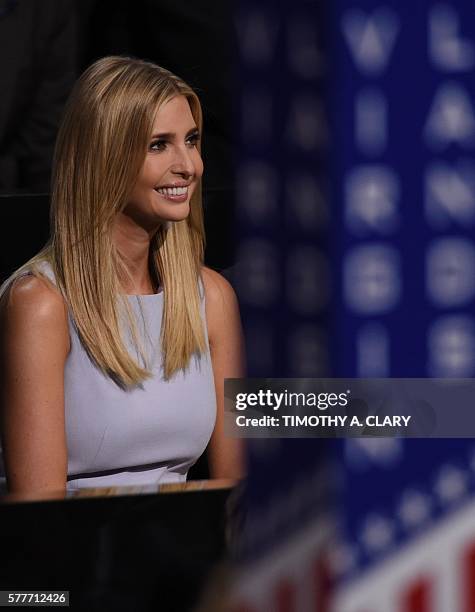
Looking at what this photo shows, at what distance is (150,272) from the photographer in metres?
1.62

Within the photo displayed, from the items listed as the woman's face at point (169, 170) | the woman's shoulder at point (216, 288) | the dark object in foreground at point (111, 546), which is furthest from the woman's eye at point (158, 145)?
the dark object in foreground at point (111, 546)

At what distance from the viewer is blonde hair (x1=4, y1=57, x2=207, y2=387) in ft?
4.90

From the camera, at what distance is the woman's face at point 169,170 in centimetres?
152

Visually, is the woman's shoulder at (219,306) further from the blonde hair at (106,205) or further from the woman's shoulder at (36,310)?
the woman's shoulder at (36,310)

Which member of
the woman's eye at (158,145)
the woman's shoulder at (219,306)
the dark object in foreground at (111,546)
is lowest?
the woman's shoulder at (219,306)

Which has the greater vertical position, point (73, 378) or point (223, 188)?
point (223, 188)

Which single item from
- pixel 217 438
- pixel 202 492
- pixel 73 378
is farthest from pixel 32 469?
pixel 202 492

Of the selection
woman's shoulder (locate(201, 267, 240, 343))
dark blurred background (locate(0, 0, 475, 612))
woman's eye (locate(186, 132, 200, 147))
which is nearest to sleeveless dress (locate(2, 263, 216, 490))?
woman's shoulder (locate(201, 267, 240, 343))

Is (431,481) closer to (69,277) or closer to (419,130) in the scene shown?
(419,130)

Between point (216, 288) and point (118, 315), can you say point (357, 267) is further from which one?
point (216, 288)

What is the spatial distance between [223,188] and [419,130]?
1397 millimetres

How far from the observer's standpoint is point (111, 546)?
779mm

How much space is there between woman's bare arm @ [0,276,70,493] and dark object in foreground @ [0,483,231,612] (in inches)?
24.6

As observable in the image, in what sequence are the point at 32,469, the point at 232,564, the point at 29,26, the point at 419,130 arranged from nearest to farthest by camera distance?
1. the point at 419,130
2. the point at 232,564
3. the point at 32,469
4. the point at 29,26
